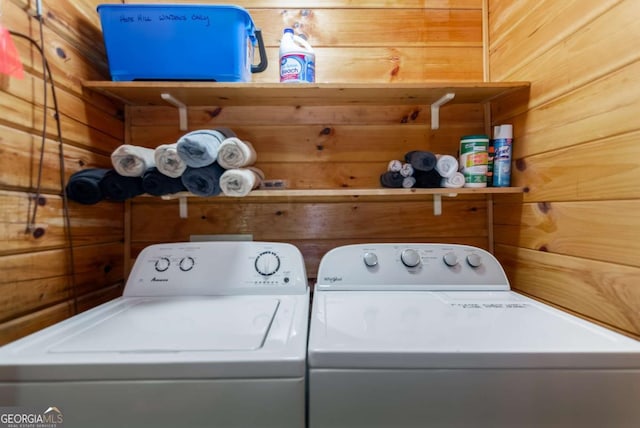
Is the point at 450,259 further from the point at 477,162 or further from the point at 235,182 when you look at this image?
the point at 235,182

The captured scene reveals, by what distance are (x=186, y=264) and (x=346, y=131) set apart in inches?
31.6

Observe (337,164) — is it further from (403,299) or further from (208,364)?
(208,364)

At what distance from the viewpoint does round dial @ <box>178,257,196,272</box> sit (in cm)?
105

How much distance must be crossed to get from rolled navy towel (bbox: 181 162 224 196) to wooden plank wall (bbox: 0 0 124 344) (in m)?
0.37

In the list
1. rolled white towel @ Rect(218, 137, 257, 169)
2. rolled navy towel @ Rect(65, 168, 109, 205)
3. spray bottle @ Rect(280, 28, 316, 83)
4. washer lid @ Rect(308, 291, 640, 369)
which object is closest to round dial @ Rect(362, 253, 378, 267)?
washer lid @ Rect(308, 291, 640, 369)

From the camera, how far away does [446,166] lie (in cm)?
112

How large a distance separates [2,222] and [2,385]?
40 centimetres

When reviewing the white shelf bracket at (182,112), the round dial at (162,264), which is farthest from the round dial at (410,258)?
the white shelf bracket at (182,112)

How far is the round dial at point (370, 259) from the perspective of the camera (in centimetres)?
107

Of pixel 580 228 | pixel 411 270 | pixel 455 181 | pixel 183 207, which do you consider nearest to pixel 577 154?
pixel 580 228

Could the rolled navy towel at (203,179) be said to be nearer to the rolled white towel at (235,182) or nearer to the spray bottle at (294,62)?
the rolled white towel at (235,182)

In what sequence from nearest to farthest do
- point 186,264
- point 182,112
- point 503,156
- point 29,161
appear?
point 29,161
point 186,264
point 503,156
point 182,112

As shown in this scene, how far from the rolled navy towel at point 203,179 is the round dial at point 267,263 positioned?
0.27 metres

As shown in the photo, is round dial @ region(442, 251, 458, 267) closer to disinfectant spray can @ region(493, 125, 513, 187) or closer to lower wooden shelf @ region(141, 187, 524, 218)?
lower wooden shelf @ region(141, 187, 524, 218)
